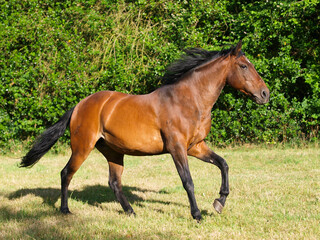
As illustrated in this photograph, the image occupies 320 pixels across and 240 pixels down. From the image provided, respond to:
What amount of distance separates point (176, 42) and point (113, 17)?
2343 millimetres

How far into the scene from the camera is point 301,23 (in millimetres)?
10828

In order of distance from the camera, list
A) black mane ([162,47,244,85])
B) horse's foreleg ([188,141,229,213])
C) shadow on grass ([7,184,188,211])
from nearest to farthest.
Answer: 1. horse's foreleg ([188,141,229,213])
2. black mane ([162,47,244,85])
3. shadow on grass ([7,184,188,211])

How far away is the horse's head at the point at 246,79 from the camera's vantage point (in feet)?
16.5

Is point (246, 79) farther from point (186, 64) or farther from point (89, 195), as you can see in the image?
point (89, 195)

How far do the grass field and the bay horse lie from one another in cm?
37

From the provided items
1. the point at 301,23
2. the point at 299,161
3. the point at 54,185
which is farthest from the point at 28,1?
the point at 299,161

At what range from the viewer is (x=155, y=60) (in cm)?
1125

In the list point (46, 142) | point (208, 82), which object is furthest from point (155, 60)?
point (208, 82)

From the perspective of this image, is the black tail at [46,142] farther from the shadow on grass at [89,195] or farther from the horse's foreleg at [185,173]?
the horse's foreleg at [185,173]

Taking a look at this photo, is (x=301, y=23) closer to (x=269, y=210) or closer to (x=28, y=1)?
(x=269, y=210)

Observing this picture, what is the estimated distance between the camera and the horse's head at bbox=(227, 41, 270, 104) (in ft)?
16.5

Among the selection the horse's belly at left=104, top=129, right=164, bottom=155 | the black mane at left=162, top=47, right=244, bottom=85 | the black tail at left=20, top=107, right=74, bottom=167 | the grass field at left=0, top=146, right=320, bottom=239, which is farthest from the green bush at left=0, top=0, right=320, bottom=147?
the horse's belly at left=104, top=129, right=164, bottom=155

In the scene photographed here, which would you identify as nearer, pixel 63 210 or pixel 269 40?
pixel 63 210

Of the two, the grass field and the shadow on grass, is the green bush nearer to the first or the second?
the grass field
